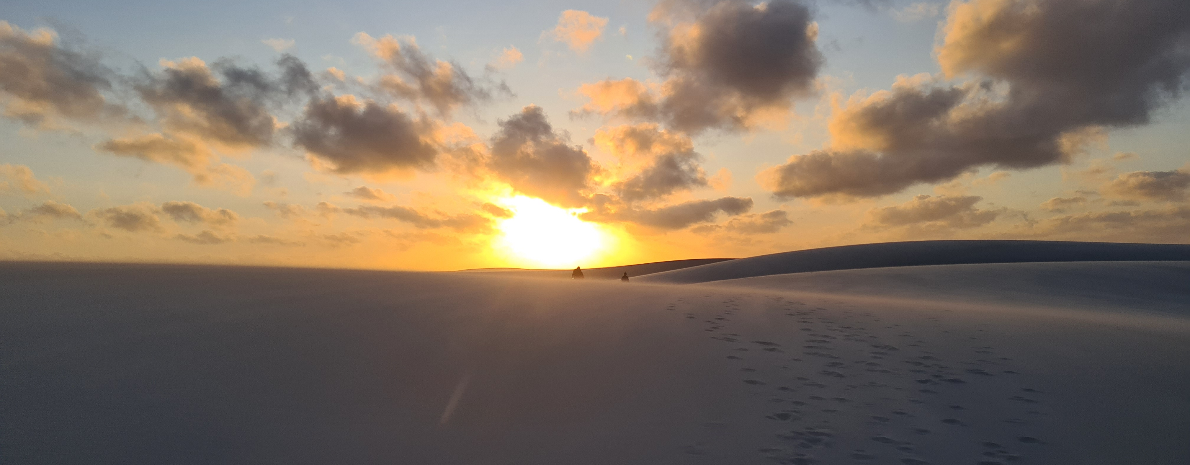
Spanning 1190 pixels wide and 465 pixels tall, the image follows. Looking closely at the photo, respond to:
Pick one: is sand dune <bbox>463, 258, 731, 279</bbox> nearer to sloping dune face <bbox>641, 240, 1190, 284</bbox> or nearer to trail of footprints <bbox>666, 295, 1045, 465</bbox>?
sloping dune face <bbox>641, 240, 1190, 284</bbox>

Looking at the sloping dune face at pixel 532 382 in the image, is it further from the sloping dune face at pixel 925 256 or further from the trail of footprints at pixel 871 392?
the sloping dune face at pixel 925 256

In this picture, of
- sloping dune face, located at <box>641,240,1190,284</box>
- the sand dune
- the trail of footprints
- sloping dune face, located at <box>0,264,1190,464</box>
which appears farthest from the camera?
the sand dune

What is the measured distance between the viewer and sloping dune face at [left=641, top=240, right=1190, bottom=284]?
35938 millimetres

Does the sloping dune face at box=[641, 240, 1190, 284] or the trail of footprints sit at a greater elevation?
the sloping dune face at box=[641, 240, 1190, 284]

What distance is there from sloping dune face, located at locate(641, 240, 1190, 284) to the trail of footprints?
26.1 metres

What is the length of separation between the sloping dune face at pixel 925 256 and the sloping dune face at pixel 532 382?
26.2 metres

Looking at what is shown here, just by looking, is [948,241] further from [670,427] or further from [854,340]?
[670,427]

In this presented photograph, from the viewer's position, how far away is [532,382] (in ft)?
17.3

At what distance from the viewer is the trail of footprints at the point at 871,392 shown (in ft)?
13.3

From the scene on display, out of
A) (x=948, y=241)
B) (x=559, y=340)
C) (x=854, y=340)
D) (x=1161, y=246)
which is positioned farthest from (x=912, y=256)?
(x=559, y=340)

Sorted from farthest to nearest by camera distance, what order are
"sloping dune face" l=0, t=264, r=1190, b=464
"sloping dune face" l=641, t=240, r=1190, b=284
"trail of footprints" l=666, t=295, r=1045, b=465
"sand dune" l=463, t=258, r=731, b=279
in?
"sand dune" l=463, t=258, r=731, b=279, "sloping dune face" l=641, t=240, r=1190, b=284, "trail of footprints" l=666, t=295, r=1045, b=465, "sloping dune face" l=0, t=264, r=1190, b=464

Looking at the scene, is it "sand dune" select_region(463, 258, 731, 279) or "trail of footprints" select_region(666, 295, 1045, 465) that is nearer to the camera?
"trail of footprints" select_region(666, 295, 1045, 465)

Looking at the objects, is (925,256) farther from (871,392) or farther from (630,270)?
(630,270)

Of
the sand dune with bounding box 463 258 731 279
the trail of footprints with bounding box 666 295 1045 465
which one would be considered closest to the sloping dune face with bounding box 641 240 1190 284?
the trail of footprints with bounding box 666 295 1045 465
